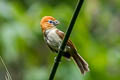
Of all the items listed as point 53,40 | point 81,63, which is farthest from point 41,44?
point 81,63

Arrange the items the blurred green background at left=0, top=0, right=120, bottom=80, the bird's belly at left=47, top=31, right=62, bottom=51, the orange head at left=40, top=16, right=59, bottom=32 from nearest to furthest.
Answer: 1. the orange head at left=40, top=16, right=59, bottom=32
2. the bird's belly at left=47, top=31, right=62, bottom=51
3. the blurred green background at left=0, top=0, right=120, bottom=80

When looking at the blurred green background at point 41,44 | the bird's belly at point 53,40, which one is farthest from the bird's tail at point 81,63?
the blurred green background at point 41,44

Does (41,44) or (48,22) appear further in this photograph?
(41,44)

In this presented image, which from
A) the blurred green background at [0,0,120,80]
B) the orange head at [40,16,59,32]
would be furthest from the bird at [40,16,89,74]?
the blurred green background at [0,0,120,80]

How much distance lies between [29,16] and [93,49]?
0.51m

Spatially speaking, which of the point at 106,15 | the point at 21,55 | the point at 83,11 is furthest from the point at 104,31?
the point at 21,55

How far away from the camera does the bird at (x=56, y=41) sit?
6.71ft

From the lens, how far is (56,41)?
2.29m

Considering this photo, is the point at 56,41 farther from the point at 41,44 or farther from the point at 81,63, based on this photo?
the point at 41,44

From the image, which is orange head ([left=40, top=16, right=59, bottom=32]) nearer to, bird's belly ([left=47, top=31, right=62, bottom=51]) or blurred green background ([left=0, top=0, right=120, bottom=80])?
bird's belly ([left=47, top=31, right=62, bottom=51])

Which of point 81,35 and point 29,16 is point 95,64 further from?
point 29,16

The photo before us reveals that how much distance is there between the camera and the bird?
6.71 ft

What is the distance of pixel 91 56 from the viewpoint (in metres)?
2.84

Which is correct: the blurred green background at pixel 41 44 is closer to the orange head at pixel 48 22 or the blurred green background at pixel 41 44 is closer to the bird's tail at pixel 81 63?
the bird's tail at pixel 81 63
